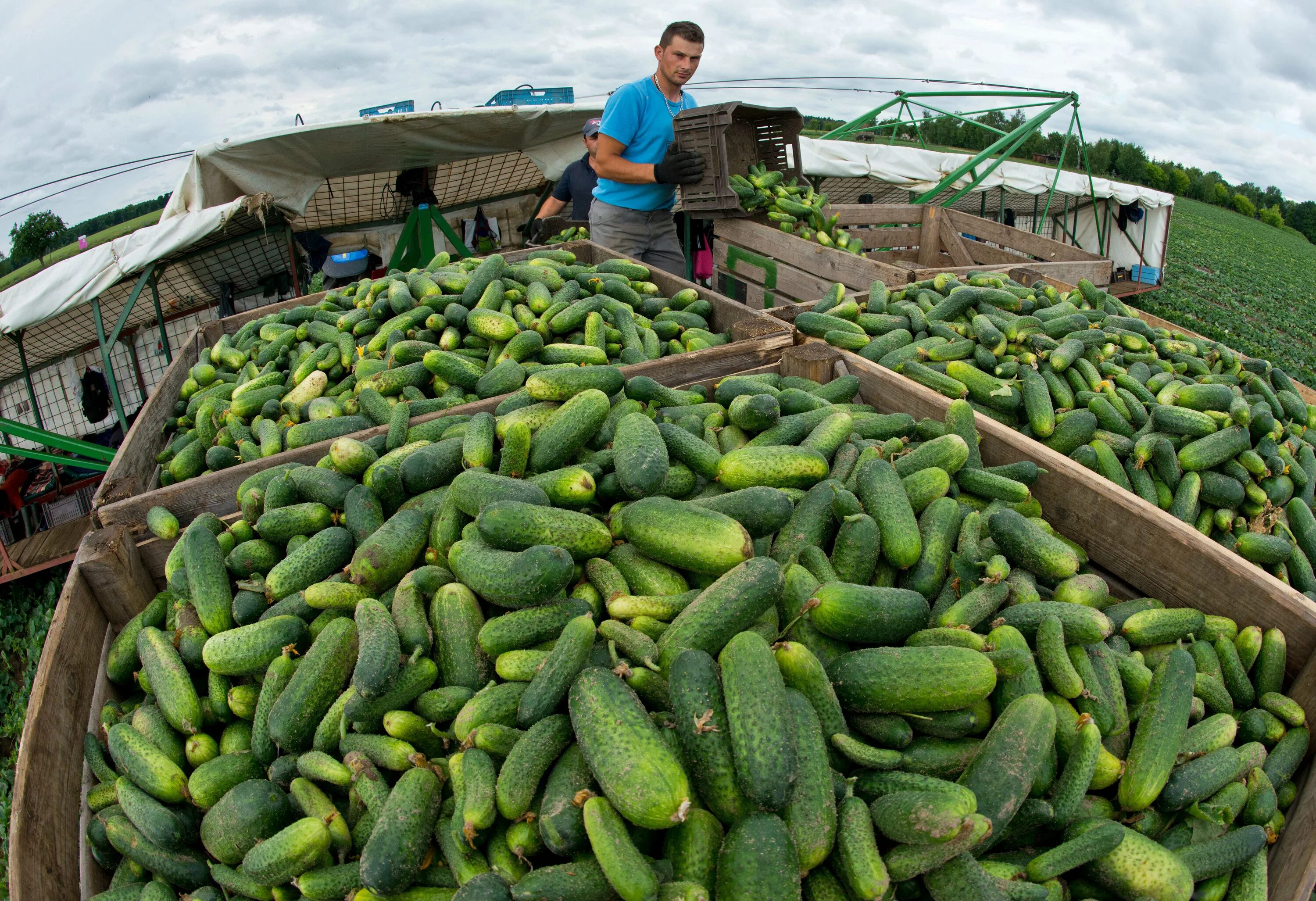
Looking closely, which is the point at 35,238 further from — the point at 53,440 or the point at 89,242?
the point at 53,440

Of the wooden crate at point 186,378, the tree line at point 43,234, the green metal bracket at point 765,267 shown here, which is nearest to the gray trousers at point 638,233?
the green metal bracket at point 765,267

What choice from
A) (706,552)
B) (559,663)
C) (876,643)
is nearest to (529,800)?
(559,663)

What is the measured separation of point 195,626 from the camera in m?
2.36

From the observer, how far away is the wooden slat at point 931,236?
342 inches

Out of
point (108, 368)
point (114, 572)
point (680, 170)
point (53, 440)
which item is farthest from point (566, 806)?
point (108, 368)

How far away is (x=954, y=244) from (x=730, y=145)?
112 inches

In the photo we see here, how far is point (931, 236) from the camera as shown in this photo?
28.7ft

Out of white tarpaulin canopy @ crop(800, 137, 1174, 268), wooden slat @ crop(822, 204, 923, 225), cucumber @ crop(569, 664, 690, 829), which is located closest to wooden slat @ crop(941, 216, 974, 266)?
wooden slat @ crop(822, 204, 923, 225)

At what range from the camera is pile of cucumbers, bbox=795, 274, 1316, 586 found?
3092 mm

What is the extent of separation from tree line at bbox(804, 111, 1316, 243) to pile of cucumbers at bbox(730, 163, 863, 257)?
994 inches

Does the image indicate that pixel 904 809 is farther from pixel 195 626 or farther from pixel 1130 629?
pixel 195 626

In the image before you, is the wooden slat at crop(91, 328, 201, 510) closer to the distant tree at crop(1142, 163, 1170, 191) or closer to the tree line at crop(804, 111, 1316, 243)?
the tree line at crop(804, 111, 1316, 243)

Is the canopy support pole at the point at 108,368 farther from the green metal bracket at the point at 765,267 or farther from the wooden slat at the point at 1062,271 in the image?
the wooden slat at the point at 1062,271

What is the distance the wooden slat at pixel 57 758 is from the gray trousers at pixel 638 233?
16.9 feet
